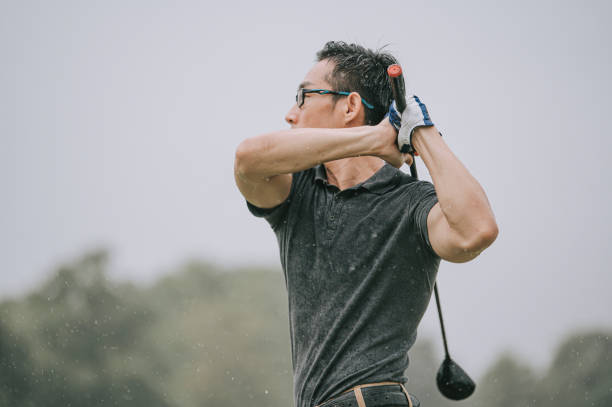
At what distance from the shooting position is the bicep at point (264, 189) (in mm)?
2961

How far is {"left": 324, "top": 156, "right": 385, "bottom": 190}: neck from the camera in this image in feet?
10.5

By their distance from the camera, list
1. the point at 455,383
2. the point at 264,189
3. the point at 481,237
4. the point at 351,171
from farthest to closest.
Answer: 1. the point at 455,383
2. the point at 351,171
3. the point at 264,189
4. the point at 481,237

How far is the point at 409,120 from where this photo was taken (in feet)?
9.20

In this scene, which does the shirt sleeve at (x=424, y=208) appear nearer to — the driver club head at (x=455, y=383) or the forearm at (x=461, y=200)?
the forearm at (x=461, y=200)

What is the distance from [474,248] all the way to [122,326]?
105 feet

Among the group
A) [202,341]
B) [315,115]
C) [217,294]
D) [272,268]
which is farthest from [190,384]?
[315,115]

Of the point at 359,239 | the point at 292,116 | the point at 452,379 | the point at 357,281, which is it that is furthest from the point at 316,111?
the point at 452,379

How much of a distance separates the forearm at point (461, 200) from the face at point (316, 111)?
794 mm

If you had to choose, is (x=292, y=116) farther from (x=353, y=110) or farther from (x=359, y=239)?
(x=359, y=239)

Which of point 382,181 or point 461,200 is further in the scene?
point 382,181

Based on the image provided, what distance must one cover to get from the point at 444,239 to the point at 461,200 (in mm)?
166

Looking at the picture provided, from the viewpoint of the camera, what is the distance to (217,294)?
4206cm

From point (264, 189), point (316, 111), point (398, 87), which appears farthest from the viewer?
point (316, 111)

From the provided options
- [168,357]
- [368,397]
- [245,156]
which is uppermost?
[245,156]
